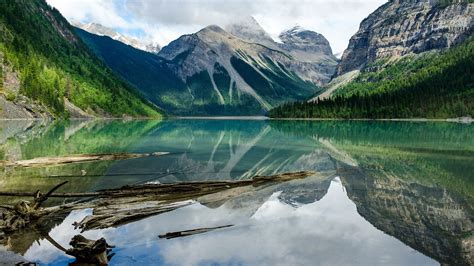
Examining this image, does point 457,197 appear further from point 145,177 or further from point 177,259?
point 145,177

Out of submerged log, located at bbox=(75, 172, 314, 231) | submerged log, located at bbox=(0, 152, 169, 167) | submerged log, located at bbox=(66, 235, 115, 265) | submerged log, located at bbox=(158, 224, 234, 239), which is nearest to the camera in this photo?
submerged log, located at bbox=(66, 235, 115, 265)

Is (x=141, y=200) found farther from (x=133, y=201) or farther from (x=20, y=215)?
(x=20, y=215)

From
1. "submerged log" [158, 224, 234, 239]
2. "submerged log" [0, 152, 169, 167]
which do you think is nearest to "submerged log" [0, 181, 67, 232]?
"submerged log" [158, 224, 234, 239]

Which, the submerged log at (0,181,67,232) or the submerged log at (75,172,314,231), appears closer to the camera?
the submerged log at (0,181,67,232)

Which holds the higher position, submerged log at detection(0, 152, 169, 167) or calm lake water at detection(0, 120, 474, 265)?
submerged log at detection(0, 152, 169, 167)

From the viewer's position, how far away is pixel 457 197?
3028 centimetres

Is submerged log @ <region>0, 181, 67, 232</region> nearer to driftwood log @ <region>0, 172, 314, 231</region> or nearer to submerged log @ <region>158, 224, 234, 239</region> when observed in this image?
driftwood log @ <region>0, 172, 314, 231</region>

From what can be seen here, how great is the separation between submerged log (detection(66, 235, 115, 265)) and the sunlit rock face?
46.1ft

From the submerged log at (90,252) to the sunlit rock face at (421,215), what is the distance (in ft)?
46.1

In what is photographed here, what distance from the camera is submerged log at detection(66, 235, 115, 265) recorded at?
17406 millimetres

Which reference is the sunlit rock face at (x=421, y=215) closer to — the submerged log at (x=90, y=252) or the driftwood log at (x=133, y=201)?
the driftwood log at (x=133, y=201)

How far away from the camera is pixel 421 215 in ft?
84.3

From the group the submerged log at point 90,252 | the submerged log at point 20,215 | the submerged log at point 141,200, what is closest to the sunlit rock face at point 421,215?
the submerged log at point 141,200

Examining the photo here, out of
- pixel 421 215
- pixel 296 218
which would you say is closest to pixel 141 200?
pixel 296 218
